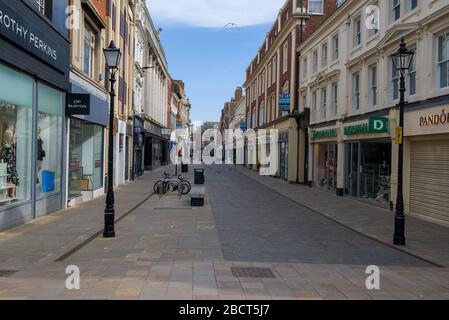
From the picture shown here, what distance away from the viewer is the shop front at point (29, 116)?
10898mm

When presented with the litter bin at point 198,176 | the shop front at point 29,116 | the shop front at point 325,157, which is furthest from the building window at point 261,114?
the shop front at point 29,116

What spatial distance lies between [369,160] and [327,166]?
6334mm

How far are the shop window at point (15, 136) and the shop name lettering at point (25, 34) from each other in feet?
2.90

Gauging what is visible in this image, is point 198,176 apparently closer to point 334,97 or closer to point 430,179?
point 334,97

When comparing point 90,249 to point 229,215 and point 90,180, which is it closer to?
point 229,215

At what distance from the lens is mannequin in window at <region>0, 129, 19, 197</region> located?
A: 441 inches

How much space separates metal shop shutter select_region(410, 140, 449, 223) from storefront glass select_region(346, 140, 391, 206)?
2.13 metres

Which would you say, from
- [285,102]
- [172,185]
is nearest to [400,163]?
[172,185]

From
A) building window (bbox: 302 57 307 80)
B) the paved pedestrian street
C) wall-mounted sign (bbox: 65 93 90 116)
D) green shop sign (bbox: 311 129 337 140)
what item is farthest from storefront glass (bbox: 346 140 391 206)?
wall-mounted sign (bbox: 65 93 90 116)

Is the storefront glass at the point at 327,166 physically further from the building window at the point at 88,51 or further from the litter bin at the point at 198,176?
the building window at the point at 88,51

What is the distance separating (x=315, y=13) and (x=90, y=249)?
2695cm

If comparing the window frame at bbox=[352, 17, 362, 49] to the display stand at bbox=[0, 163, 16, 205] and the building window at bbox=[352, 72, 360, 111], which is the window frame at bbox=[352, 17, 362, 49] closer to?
the building window at bbox=[352, 72, 360, 111]

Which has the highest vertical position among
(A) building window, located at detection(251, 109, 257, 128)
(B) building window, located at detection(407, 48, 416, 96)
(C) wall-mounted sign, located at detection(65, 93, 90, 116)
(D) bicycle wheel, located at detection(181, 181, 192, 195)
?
(A) building window, located at detection(251, 109, 257, 128)
